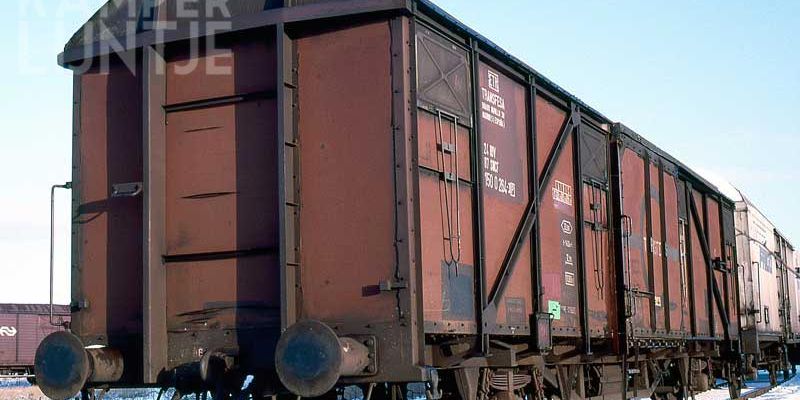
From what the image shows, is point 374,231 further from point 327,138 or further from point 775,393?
point 775,393

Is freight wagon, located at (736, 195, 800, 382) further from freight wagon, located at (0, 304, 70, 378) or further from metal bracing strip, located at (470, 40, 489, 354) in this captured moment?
freight wagon, located at (0, 304, 70, 378)

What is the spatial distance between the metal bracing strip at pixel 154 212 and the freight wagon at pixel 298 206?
18 mm

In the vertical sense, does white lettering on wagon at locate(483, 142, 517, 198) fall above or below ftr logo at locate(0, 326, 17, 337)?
above

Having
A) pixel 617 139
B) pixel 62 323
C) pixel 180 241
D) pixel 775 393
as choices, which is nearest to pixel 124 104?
pixel 180 241

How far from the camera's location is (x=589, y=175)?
1104cm

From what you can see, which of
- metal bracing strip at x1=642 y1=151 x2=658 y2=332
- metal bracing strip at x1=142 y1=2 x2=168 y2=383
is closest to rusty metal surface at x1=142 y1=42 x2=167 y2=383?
metal bracing strip at x1=142 y1=2 x2=168 y2=383

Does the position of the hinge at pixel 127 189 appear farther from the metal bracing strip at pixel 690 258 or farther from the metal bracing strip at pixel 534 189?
the metal bracing strip at pixel 690 258

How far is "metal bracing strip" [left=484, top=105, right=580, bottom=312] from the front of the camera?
8188 millimetres

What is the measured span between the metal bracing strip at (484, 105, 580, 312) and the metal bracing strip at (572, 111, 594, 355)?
23 centimetres

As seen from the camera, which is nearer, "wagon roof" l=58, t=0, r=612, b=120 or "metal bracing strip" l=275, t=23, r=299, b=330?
"metal bracing strip" l=275, t=23, r=299, b=330

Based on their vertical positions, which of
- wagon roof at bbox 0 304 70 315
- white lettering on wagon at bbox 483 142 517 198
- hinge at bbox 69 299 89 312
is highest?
white lettering on wagon at bbox 483 142 517 198

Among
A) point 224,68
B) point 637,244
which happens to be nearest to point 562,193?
point 637,244

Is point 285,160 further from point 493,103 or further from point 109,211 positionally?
point 493,103

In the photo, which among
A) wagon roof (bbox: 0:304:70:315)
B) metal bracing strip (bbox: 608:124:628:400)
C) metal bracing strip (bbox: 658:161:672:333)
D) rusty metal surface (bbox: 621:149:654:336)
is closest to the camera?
metal bracing strip (bbox: 608:124:628:400)
